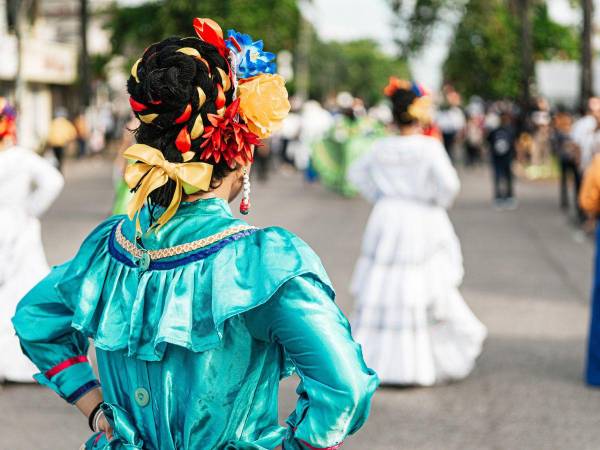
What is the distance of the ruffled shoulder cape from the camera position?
2154 mm

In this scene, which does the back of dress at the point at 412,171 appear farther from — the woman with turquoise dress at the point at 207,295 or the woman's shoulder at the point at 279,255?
the woman's shoulder at the point at 279,255

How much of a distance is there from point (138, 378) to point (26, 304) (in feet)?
1.31

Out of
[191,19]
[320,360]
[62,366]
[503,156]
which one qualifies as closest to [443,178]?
[62,366]

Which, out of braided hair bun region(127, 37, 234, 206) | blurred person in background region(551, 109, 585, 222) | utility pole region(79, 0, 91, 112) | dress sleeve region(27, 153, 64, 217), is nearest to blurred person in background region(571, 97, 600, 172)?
blurred person in background region(551, 109, 585, 222)

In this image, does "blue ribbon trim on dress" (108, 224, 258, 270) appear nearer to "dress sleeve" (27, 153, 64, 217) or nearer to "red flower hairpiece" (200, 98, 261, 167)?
"red flower hairpiece" (200, 98, 261, 167)

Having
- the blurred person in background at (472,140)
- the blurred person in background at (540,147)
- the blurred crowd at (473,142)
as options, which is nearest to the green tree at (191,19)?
the blurred crowd at (473,142)

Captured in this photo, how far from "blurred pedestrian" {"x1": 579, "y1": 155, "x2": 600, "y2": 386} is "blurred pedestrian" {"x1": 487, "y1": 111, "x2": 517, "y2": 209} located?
11659mm

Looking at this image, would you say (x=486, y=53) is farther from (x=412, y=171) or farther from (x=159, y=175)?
(x=159, y=175)

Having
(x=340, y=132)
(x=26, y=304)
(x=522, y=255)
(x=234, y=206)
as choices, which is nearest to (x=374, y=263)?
(x=26, y=304)

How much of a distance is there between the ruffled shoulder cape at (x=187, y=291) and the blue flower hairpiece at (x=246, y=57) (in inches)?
14.5

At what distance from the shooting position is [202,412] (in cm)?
223

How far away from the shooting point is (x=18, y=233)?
660 cm

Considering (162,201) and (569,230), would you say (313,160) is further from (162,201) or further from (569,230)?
(162,201)

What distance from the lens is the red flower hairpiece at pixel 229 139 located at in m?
2.26
